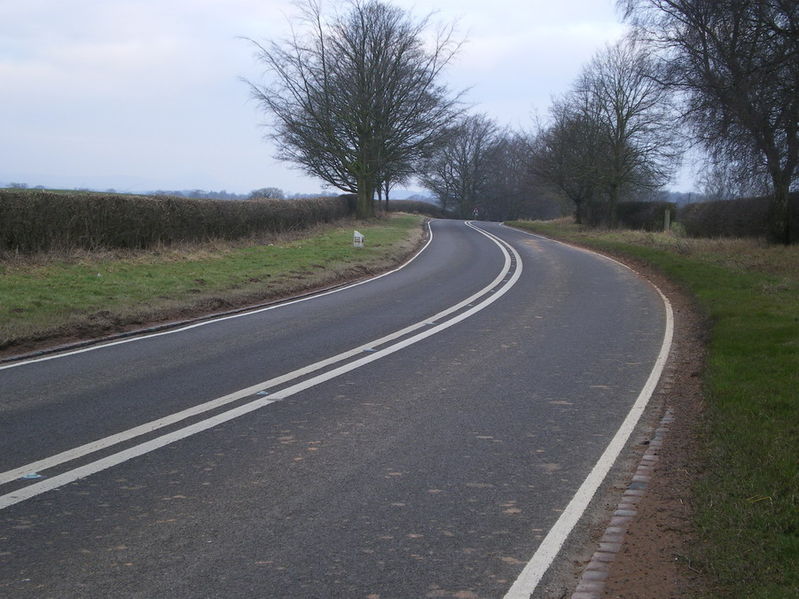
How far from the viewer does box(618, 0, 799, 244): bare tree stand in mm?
18750

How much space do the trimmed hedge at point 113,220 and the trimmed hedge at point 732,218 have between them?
17878 mm

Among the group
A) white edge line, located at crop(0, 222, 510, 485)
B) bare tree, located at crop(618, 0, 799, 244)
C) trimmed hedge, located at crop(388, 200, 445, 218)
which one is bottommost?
white edge line, located at crop(0, 222, 510, 485)

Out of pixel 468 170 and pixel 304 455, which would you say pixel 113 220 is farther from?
pixel 468 170

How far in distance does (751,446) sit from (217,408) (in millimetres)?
4458

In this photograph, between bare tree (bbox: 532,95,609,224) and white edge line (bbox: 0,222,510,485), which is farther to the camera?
bare tree (bbox: 532,95,609,224)

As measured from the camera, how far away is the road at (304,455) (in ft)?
12.7

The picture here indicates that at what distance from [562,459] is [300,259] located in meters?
16.4

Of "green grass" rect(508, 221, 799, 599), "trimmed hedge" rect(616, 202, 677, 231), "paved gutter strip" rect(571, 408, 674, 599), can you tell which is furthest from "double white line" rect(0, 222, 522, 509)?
"trimmed hedge" rect(616, 202, 677, 231)

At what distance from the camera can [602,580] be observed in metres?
3.82

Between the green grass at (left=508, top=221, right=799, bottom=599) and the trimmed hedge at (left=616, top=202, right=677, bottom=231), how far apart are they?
26.5 meters

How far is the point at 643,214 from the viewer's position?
42.5m

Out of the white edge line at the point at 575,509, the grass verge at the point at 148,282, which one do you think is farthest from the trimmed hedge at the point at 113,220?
the white edge line at the point at 575,509

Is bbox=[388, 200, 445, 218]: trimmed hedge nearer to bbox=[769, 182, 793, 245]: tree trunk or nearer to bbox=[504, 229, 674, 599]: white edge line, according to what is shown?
bbox=[769, 182, 793, 245]: tree trunk

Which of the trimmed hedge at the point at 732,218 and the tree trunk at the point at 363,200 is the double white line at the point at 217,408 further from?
the tree trunk at the point at 363,200
